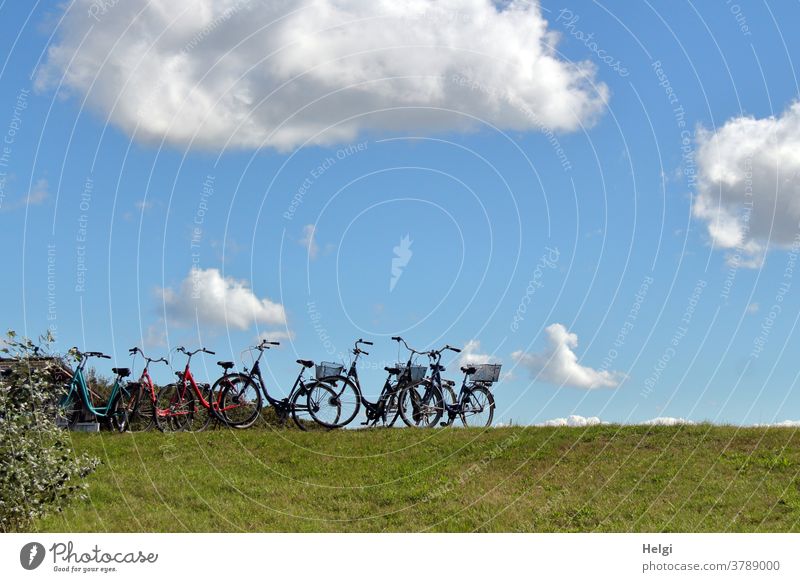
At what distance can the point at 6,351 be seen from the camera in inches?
426

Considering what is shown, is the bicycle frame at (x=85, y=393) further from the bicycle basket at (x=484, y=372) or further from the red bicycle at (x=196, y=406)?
the bicycle basket at (x=484, y=372)

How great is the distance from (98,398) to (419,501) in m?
7.49

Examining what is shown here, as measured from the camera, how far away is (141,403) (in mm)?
16875

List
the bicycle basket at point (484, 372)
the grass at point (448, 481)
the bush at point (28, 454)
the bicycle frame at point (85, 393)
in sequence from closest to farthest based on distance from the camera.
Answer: the bush at point (28, 454)
the grass at point (448, 481)
the bicycle frame at point (85, 393)
the bicycle basket at point (484, 372)

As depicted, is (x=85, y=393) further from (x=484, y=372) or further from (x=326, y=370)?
(x=484, y=372)

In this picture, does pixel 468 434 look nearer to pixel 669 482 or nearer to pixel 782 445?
pixel 669 482

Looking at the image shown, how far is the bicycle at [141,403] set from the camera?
661 inches

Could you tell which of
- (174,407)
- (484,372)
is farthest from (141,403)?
(484,372)

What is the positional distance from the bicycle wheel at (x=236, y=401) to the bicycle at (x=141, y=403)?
1.13m

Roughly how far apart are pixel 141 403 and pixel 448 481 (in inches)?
260

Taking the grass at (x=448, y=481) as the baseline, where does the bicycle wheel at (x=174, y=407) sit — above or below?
above

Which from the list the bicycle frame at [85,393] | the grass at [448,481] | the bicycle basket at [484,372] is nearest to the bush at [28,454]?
the grass at [448,481]

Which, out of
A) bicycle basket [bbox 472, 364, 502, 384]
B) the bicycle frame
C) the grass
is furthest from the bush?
bicycle basket [bbox 472, 364, 502, 384]

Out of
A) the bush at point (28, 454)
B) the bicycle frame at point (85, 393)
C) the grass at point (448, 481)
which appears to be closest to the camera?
the bush at point (28, 454)
